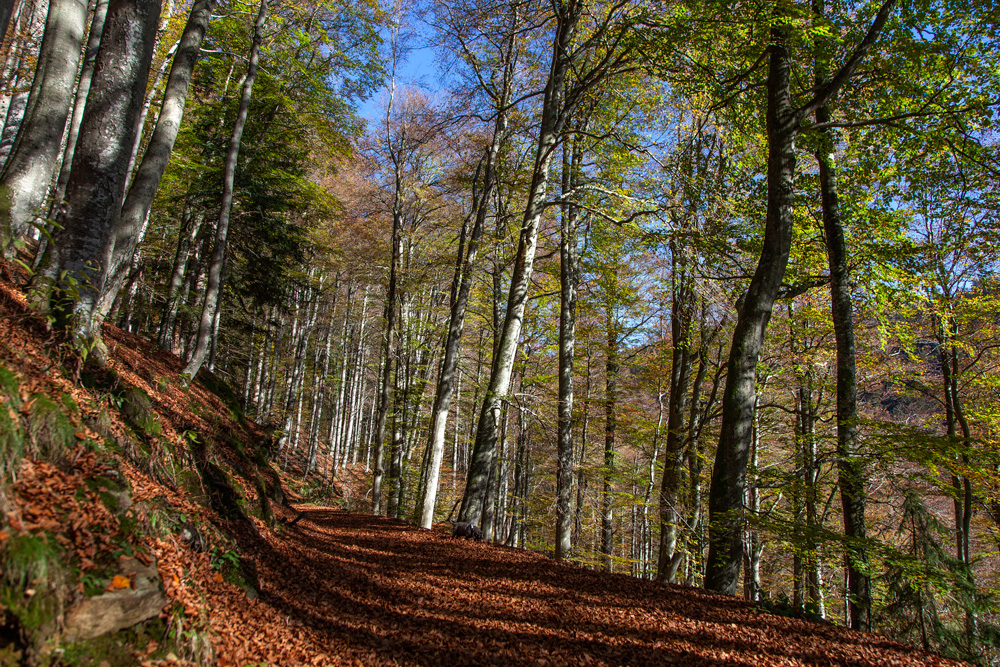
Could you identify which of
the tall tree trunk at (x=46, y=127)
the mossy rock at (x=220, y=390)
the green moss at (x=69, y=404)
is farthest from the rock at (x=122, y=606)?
the mossy rock at (x=220, y=390)

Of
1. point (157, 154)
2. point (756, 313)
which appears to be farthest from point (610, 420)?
point (157, 154)

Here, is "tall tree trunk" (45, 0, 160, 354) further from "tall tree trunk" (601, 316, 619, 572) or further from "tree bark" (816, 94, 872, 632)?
"tall tree trunk" (601, 316, 619, 572)

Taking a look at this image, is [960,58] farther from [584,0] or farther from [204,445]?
[204,445]

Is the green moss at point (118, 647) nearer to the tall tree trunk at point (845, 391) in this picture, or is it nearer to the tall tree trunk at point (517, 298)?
the tall tree trunk at point (517, 298)

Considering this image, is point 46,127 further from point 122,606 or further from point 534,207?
point 534,207

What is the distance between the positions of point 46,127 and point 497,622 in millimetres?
6370

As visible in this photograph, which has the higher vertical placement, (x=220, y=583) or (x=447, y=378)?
(x=447, y=378)

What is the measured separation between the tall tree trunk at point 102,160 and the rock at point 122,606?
247 cm

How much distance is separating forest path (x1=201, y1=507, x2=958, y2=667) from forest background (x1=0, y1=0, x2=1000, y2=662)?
85cm

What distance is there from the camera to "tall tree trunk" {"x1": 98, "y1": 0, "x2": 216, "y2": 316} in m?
5.32

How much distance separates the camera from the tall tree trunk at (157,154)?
17.5 ft

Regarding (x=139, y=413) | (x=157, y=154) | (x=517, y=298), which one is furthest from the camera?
(x=517, y=298)

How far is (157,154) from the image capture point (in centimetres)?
550

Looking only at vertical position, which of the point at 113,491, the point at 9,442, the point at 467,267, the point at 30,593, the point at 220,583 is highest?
the point at 467,267
